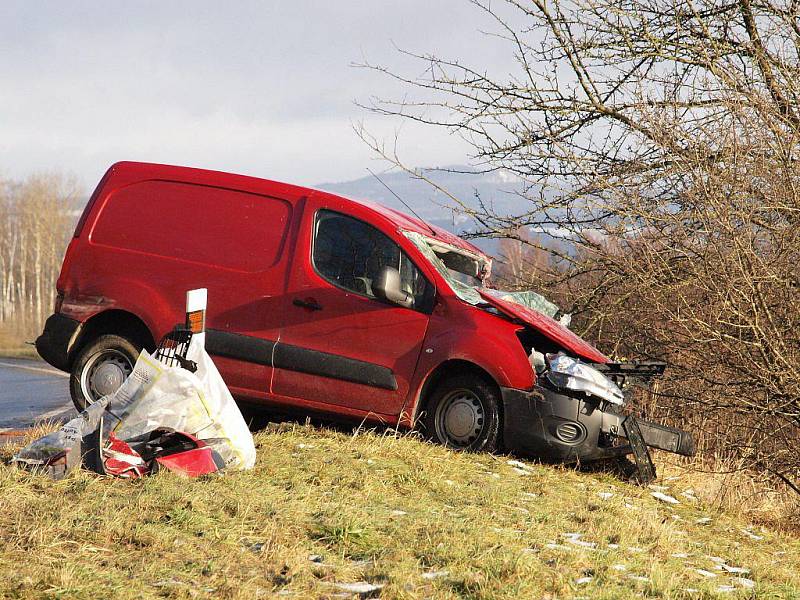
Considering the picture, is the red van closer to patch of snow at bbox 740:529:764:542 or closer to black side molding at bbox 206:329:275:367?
black side molding at bbox 206:329:275:367

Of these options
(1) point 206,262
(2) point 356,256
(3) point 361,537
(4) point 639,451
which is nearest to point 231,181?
(1) point 206,262

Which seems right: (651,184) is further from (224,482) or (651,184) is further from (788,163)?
(224,482)

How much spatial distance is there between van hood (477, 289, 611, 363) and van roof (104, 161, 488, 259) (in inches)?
37.7

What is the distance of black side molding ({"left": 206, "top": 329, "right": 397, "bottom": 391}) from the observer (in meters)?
7.99

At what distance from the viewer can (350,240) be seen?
8.21 m

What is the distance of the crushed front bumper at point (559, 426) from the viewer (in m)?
7.63

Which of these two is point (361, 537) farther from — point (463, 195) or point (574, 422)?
point (463, 195)

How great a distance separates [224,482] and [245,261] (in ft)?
8.95

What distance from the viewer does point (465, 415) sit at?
7.85m

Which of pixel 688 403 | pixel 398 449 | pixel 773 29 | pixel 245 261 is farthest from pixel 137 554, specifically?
pixel 773 29

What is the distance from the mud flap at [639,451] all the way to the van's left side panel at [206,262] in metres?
2.81

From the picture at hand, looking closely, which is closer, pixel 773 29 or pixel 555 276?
pixel 773 29

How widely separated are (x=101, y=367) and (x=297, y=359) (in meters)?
1.74

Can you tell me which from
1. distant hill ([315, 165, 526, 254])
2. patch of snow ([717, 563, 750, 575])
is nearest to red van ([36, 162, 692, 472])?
distant hill ([315, 165, 526, 254])
